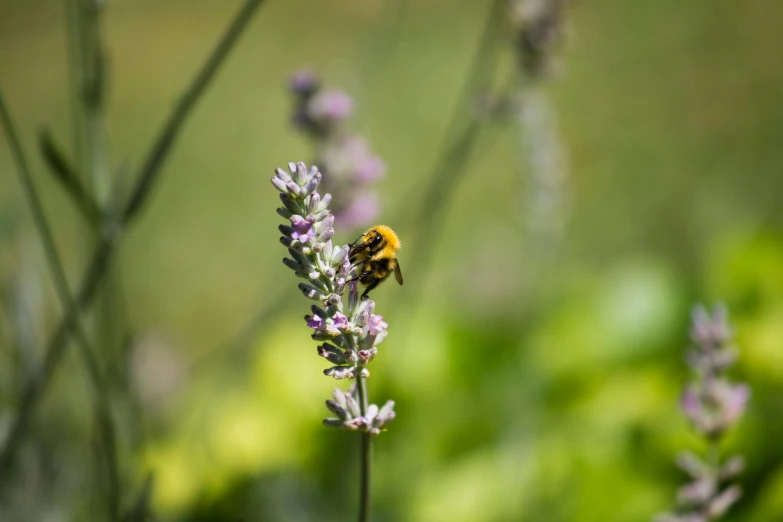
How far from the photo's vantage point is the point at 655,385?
1076 mm

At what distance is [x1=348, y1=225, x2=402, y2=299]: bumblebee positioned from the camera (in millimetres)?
542

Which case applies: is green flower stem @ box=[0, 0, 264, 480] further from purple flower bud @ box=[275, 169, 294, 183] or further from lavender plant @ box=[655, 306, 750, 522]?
lavender plant @ box=[655, 306, 750, 522]

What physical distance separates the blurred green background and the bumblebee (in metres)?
0.19

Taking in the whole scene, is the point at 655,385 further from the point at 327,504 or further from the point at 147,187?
the point at 147,187

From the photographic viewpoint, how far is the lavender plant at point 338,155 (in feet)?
2.09

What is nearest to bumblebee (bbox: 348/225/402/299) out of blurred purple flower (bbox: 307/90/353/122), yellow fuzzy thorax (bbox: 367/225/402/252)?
yellow fuzzy thorax (bbox: 367/225/402/252)

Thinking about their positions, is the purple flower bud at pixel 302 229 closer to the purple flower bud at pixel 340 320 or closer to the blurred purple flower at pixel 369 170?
the purple flower bud at pixel 340 320

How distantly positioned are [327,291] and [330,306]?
0.01m

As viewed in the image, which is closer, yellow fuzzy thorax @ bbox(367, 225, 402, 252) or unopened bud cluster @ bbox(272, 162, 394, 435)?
unopened bud cluster @ bbox(272, 162, 394, 435)

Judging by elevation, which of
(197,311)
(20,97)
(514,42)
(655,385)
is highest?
(20,97)

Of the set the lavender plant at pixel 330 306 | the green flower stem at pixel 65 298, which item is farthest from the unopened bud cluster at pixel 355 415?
the green flower stem at pixel 65 298

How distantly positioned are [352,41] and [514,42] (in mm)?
2077

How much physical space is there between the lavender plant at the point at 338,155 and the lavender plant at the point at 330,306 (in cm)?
25

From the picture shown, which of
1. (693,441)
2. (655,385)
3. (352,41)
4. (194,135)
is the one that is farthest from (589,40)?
(693,441)
